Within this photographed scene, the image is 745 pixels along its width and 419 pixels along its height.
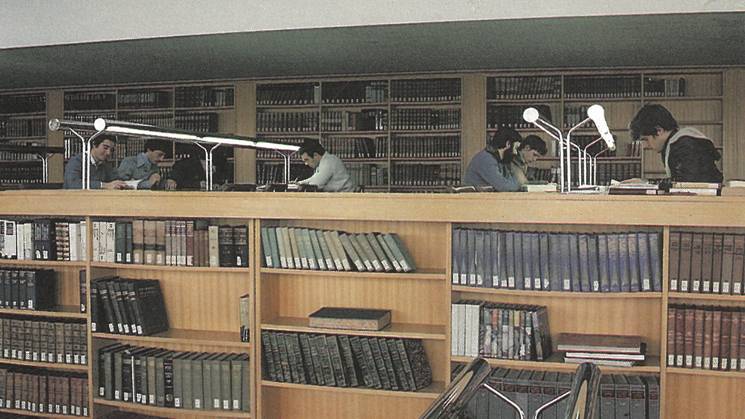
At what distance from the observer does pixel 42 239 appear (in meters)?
4.25

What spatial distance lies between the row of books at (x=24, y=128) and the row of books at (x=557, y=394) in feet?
26.3

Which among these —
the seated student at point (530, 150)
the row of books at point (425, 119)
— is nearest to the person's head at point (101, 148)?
the seated student at point (530, 150)

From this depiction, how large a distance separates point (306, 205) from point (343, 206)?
184mm

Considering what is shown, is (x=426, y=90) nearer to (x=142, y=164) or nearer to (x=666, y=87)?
(x=666, y=87)

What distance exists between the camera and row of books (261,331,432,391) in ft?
12.1

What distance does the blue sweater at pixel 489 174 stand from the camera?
5.70m

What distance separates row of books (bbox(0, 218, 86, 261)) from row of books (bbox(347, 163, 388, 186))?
4.59m

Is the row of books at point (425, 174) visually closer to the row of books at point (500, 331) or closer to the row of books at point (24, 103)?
the row of books at point (24, 103)

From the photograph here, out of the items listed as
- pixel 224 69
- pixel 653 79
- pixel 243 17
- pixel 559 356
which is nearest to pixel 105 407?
pixel 559 356

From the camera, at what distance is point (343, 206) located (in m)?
3.71

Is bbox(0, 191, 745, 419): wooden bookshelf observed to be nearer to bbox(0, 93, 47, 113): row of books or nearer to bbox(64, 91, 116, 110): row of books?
bbox(64, 91, 116, 110): row of books

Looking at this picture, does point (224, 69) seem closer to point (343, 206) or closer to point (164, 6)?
point (164, 6)

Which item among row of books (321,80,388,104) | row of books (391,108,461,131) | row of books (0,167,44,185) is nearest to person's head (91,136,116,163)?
row of books (321,80,388,104)

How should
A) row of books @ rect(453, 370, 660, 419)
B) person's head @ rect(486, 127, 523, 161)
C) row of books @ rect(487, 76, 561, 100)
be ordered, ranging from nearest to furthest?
row of books @ rect(453, 370, 660, 419), person's head @ rect(486, 127, 523, 161), row of books @ rect(487, 76, 561, 100)
